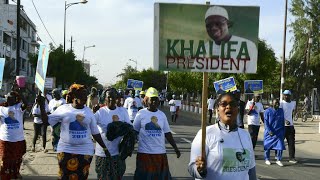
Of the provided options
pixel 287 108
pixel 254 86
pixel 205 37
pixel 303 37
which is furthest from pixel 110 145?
pixel 303 37

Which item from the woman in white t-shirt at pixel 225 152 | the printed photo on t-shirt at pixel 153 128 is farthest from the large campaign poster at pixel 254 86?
the woman in white t-shirt at pixel 225 152

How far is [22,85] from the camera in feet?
25.3

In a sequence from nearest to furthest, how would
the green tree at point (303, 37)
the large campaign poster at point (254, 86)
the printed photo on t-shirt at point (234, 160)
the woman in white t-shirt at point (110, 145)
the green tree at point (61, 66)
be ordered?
the printed photo on t-shirt at point (234, 160) < the woman in white t-shirt at point (110, 145) < the large campaign poster at point (254, 86) < the green tree at point (303, 37) < the green tree at point (61, 66)

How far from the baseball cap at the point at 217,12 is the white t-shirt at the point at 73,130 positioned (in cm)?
252

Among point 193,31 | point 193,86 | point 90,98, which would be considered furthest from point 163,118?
point 193,86

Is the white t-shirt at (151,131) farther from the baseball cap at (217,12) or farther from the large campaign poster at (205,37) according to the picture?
the baseball cap at (217,12)

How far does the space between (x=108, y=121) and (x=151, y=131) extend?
0.66 m

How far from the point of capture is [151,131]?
627 centimetres

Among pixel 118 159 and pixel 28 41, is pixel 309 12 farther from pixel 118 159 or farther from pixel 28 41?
pixel 28 41

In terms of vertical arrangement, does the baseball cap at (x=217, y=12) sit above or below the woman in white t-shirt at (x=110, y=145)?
above

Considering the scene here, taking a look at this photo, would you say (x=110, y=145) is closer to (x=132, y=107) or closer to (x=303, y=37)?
(x=132, y=107)

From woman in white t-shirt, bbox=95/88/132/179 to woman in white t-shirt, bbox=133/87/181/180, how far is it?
0.27 metres

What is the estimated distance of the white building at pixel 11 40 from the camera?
140 ft

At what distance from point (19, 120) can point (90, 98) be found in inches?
130
